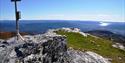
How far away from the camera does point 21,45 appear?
19.9 m

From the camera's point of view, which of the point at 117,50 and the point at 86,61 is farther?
the point at 117,50

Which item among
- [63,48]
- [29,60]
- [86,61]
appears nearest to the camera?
[29,60]

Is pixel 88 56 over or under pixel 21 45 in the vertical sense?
under

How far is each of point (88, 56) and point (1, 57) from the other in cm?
1012

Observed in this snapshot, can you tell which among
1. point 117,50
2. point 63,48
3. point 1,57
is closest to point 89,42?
point 117,50

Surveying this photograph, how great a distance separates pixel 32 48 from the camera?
1964 cm

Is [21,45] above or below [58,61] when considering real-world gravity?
above

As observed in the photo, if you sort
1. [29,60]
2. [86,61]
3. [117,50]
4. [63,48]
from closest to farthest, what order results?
[29,60] → [63,48] → [86,61] → [117,50]

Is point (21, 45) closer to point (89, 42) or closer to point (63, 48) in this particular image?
point (63, 48)

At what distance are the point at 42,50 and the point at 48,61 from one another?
984 mm

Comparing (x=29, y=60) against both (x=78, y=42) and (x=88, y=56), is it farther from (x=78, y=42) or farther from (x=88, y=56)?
(x=78, y=42)

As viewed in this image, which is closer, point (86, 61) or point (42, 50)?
point (42, 50)

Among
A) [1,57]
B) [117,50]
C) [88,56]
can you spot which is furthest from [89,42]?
[1,57]

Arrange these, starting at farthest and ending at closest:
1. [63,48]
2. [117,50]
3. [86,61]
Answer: [117,50] → [86,61] → [63,48]
